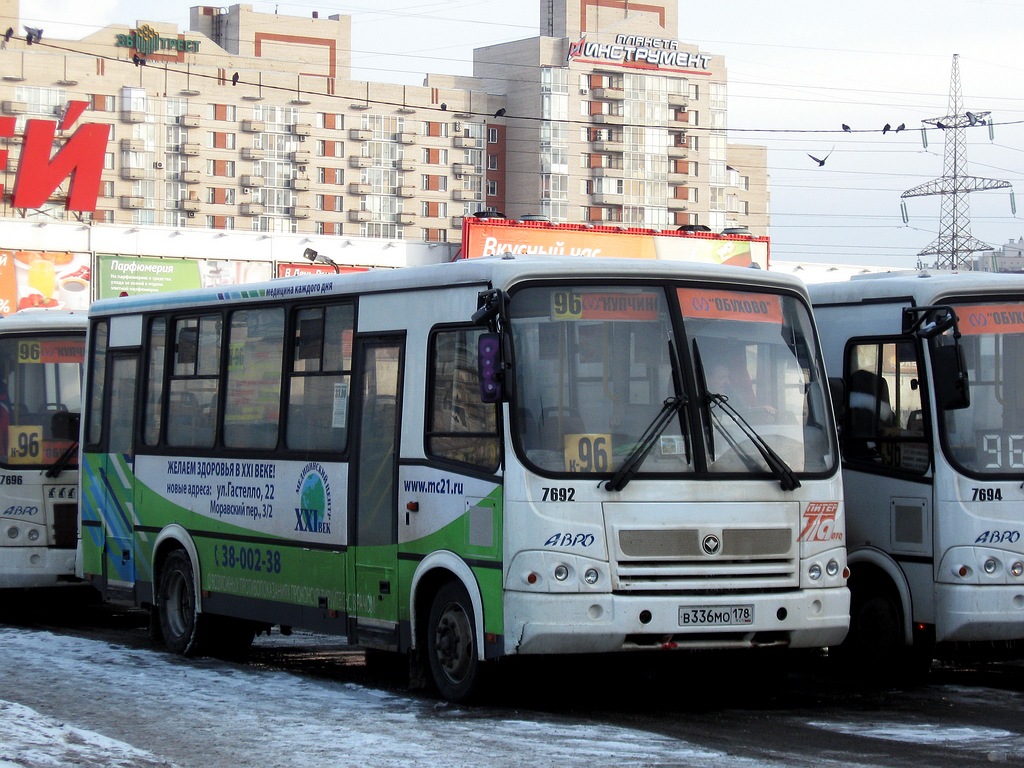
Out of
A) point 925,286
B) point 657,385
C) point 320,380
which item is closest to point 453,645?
point 657,385

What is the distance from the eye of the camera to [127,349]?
1496 cm

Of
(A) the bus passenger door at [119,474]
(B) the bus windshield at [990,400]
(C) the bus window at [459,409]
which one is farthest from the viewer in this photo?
(A) the bus passenger door at [119,474]

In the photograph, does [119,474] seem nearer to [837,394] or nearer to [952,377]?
[837,394]

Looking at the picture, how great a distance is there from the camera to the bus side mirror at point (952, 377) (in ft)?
36.7

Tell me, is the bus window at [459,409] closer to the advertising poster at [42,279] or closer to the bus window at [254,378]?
the bus window at [254,378]

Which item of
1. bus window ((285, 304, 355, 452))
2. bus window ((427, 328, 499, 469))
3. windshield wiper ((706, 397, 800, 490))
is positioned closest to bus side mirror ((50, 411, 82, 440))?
bus window ((285, 304, 355, 452))

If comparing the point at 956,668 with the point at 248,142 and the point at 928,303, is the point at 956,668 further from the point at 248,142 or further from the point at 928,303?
the point at 248,142

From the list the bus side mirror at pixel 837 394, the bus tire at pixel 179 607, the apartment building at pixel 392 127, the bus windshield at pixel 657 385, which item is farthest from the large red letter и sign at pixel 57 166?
the apartment building at pixel 392 127

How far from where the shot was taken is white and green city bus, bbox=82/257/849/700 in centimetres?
1009

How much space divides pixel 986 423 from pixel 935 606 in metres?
1.24

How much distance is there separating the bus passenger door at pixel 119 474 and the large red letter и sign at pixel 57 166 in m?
44.0

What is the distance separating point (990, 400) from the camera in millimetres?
11656

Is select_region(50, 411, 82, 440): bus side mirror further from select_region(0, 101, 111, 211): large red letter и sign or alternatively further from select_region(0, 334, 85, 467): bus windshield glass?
select_region(0, 101, 111, 211): large red letter и sign

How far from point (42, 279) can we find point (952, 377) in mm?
41754
